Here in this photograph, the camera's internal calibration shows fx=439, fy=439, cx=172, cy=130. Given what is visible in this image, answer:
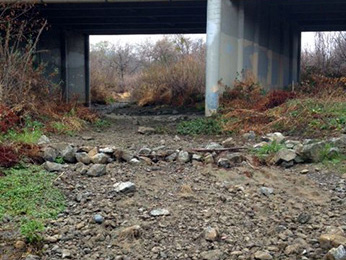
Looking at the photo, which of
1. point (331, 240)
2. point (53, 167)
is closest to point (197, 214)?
point (331, 240)

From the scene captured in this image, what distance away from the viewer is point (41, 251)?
12.3 feet

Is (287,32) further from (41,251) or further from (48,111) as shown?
(41,251)

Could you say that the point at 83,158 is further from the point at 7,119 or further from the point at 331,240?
the point at 331,240

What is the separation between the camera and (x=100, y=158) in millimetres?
5707

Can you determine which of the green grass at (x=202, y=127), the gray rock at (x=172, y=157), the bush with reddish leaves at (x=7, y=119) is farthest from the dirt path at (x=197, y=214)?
the green grass at (x=202, y=127)

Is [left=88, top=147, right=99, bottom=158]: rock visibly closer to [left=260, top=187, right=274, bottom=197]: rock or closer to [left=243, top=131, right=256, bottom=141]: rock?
[left=260, top=187, right=274, bottom=197]: rock

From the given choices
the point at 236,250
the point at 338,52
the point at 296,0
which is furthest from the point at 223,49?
the point at 338,52

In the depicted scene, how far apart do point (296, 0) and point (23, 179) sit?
1118 cm

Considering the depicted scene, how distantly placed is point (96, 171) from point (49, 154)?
919 millimetres

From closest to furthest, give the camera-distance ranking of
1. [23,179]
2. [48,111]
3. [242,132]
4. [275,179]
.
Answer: [23,179], [275,179], [242,132], [48,111]

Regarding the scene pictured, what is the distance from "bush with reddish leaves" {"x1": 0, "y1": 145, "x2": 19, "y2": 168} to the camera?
5.32m

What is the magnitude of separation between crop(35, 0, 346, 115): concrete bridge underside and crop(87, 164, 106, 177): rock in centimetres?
569

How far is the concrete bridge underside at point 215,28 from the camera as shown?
10867mm

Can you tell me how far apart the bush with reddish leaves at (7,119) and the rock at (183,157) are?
310cm
